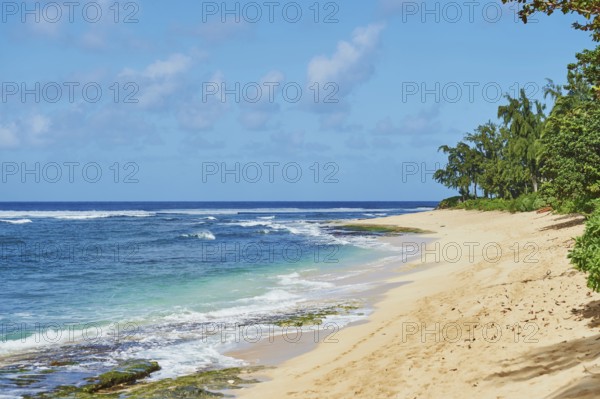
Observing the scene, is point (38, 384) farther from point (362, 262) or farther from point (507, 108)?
point (507, 108)

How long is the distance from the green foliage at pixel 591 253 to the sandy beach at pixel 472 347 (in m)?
1.03

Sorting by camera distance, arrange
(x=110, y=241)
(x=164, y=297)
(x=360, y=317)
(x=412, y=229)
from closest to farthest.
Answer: (x=360, y=317) → (x=164, y=297) → (x=110, y=241) → (x=412, y=229)

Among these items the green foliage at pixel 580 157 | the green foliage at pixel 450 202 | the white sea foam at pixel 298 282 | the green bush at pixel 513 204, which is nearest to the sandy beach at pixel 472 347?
the white sea foam at pixel 298 282

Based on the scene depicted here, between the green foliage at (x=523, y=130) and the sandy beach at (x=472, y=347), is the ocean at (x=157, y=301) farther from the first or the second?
the green foliage at (x=523, y=130)

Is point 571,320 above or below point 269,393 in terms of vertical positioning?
above

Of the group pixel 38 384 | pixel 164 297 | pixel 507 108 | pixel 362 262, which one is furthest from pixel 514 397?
pixel 507 108

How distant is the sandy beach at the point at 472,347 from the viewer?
8672 mm

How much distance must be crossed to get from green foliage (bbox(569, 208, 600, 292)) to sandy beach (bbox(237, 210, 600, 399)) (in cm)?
103

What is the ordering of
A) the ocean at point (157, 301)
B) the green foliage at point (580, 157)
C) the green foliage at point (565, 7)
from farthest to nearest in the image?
the green foliage at point (580, 157) → the ocean at point (157, 301) → the green foliage at point (565, 7)

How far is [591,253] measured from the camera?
959 cm

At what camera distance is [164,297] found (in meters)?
23.3

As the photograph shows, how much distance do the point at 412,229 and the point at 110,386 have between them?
165 ft

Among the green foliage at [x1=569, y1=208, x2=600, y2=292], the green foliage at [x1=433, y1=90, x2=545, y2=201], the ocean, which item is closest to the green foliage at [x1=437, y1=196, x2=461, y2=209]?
the green foliage at [x1=433, y1=90, x2=545, y2=201]

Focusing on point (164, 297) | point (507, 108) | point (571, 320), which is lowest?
point (164, 297)
